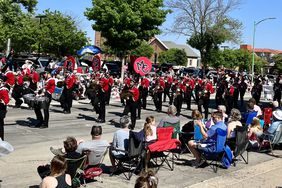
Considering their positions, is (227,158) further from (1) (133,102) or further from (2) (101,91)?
(2) (101,91)

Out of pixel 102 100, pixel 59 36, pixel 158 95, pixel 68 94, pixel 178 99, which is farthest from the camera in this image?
pixel 59 36

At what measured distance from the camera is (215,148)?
29.3 ft

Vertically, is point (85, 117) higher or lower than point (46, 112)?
lower

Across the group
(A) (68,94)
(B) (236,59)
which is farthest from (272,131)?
(B) (236,59)

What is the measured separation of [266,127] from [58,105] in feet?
36.2

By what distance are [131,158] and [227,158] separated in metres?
2.40

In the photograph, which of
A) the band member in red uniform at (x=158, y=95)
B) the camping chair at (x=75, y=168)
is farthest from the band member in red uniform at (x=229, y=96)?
the camping chair at (x=75, y=168)

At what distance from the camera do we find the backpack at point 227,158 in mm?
9344

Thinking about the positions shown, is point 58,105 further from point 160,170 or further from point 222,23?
point 222,23

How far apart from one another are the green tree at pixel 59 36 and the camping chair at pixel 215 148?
1445 inches

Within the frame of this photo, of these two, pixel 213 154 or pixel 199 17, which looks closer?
pixel 213 154

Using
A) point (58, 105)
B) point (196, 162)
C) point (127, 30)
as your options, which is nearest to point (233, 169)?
point (196, 162)

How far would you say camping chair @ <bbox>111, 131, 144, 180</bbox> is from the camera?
8102 millimetres

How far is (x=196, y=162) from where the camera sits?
9641 mm
